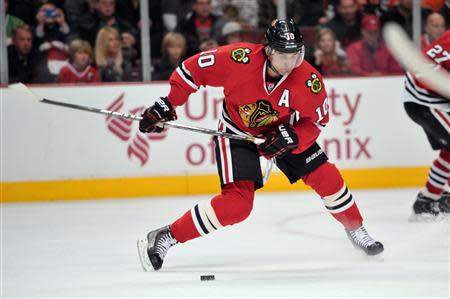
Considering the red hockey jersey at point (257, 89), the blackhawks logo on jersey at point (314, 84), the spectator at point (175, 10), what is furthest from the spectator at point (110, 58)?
the blackhawks logo on jersey at point (314, 84)

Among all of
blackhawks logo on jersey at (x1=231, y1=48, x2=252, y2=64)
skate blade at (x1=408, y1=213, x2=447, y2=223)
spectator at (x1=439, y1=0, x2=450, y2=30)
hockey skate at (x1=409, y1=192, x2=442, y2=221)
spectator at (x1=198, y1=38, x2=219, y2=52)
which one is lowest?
skate blade at (x1=408, y1=213, x2=447, y2=223)

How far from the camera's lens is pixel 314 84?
142 inches

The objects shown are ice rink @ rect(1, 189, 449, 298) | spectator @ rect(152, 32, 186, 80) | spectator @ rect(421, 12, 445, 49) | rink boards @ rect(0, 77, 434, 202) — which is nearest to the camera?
ice rink @ rect(1, 189, 449, 298)

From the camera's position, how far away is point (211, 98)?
6.20 metres

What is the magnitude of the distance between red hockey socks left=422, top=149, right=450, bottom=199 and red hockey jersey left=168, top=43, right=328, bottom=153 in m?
1.52

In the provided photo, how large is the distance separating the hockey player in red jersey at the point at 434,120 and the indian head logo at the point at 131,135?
198cm

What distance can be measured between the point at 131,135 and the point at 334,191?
267 centimetres

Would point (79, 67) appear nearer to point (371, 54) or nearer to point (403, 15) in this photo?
point (371, 54)

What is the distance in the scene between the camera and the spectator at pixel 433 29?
6.51m

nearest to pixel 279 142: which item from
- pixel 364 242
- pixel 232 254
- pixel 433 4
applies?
pixel 364 242

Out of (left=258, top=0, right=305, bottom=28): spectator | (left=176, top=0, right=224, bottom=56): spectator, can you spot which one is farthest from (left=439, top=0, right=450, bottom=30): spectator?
(left=176, top=0, right=224, bottom=56): spectator

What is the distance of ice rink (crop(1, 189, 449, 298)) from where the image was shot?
335cm

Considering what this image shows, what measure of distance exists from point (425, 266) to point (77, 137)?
10.3 feet

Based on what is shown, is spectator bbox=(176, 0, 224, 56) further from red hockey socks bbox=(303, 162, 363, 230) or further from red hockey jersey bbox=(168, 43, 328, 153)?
red hockey socks bbox=(303, 162, 363, 230)
